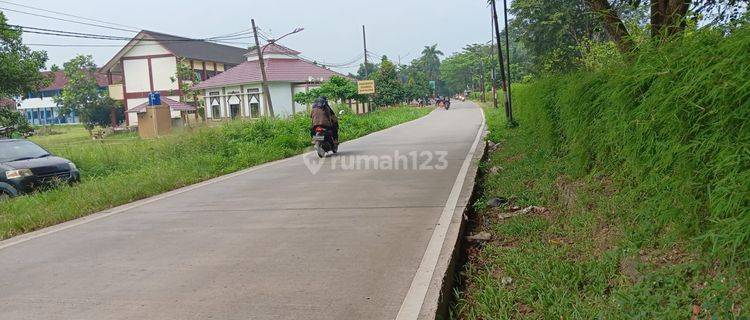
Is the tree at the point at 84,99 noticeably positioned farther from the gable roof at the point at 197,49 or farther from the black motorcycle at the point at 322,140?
the black motorcycle at the point at 322,140

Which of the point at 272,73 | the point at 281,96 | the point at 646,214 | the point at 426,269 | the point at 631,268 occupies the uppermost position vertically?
the point at 272,73

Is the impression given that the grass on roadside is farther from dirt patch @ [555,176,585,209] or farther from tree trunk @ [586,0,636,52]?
tree trunk @ [586,0,636,52]

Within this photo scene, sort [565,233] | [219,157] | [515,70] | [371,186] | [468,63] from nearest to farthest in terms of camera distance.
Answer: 1. [565,233]
2. [371,186]
3. [219,157]
4. [515,70]
5. [468,63]

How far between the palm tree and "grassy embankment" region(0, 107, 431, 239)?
102m

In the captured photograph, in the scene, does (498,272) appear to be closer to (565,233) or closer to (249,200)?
(565,233)

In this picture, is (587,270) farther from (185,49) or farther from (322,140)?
(185,49)

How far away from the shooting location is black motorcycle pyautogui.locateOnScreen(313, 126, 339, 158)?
1366 centimetres

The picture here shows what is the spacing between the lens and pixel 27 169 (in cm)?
1100

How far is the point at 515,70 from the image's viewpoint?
203 ft

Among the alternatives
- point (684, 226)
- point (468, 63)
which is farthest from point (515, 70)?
point (684, 226)

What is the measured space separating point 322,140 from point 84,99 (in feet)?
155

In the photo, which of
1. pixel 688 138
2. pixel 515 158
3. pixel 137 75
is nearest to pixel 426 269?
pixel 688 138

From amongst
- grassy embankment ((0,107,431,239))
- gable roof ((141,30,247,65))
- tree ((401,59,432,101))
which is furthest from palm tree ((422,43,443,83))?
grassy embankment ((0,107,431,239))

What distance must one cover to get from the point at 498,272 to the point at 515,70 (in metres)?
60.1
